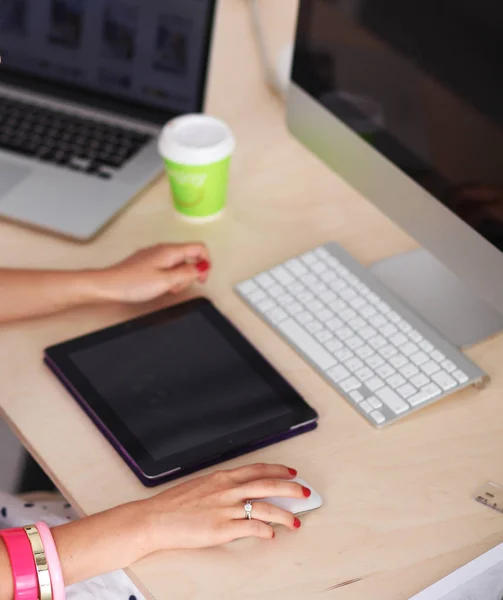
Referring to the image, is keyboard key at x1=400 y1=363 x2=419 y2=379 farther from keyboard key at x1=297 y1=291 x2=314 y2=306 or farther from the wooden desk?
keyboard key at x1=297 y1=291 x2=314 y2=306

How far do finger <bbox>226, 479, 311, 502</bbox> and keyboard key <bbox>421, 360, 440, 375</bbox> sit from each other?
0.23m

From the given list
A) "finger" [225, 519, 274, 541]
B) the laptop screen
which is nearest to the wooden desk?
"finger" [225, 519, 274, 541]

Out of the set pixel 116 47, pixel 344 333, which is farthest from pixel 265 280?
pixel 116 47

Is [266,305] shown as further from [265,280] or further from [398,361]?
[398,361]

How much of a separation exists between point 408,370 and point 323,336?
0.36 ft

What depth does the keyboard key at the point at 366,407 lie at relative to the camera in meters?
1.02

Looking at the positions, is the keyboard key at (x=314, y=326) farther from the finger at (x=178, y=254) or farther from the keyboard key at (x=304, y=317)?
the finger at (x=178, y=254)

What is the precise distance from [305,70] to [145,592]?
689mm

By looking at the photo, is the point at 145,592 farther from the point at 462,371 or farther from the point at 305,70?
the point at 305,70

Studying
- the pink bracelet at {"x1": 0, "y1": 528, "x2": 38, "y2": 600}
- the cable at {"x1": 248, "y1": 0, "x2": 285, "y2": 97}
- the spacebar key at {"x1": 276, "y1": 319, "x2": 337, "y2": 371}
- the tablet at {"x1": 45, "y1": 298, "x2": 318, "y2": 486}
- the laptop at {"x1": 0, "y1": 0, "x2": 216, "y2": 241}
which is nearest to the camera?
the pink bracelet at {"x1": 0, "y1": 528, "x2": 38, "y2": 600}

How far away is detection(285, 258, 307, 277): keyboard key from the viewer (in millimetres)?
1183

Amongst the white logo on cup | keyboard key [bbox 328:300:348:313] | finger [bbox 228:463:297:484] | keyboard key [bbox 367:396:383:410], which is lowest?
finger [bbox 228:463:297:484]

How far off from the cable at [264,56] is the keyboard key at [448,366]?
2.05 ft

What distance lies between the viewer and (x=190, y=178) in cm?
124
